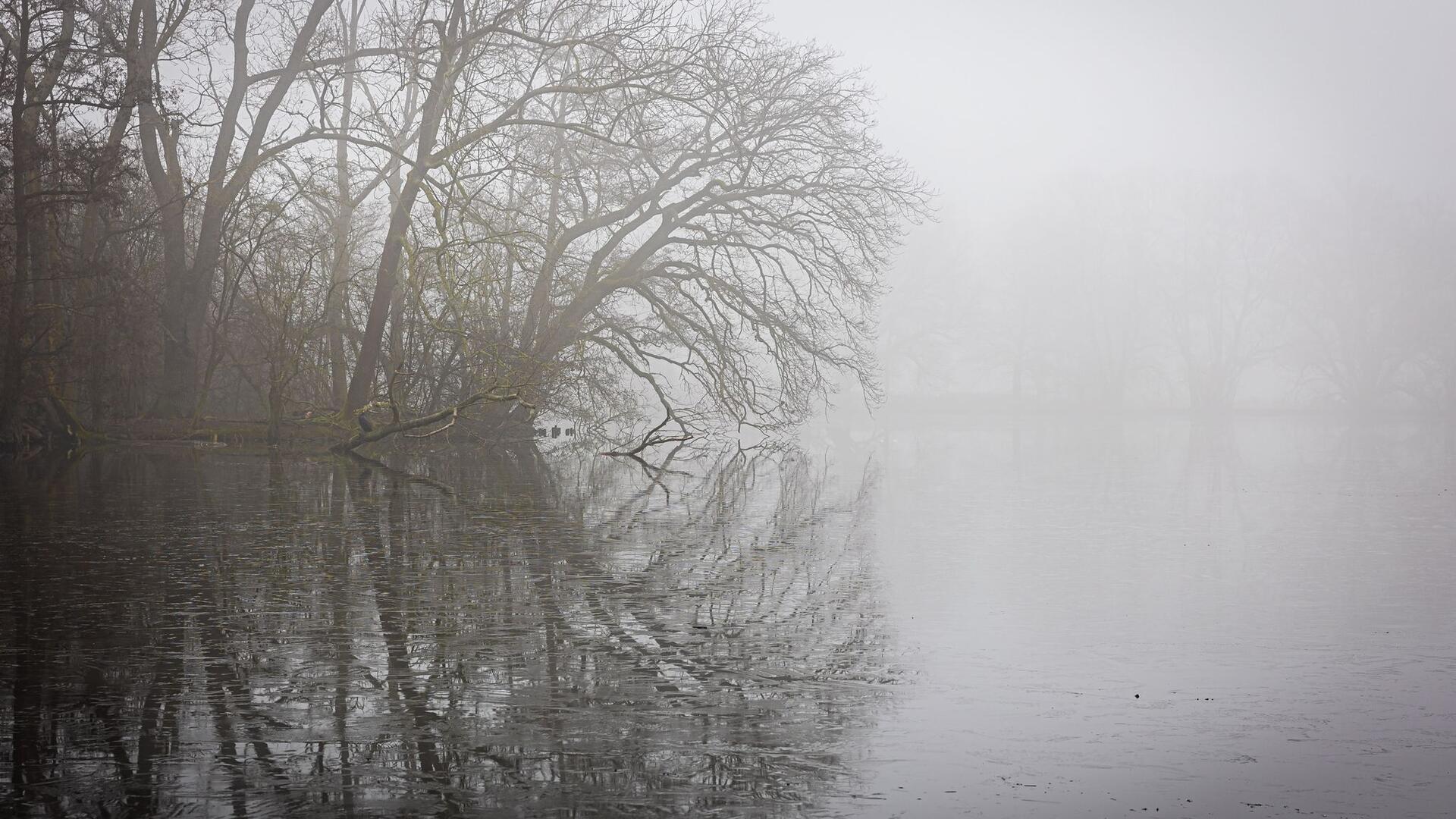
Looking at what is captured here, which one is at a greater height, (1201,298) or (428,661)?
(1201,298)

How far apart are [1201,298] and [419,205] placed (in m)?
43.2

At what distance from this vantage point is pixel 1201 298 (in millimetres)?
57375

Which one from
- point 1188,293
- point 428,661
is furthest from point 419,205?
point 1188,293

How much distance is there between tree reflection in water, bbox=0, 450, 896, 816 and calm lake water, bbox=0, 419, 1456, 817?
0.08 ft

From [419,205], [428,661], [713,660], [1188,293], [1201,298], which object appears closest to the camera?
[428,661]

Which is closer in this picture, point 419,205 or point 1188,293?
point 419,205

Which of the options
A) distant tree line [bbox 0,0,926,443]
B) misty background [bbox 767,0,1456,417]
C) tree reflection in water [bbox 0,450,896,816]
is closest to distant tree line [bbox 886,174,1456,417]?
misty background [bbox 767,0,1456,417]

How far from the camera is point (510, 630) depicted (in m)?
6.49

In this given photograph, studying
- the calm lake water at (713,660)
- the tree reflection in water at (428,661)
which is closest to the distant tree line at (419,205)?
the calm lake water at (713,660)

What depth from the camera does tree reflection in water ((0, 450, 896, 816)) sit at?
13.2 feet

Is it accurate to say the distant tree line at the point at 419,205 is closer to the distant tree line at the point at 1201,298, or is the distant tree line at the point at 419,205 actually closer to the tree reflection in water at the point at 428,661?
the tree reflection in water at the point at 428,661

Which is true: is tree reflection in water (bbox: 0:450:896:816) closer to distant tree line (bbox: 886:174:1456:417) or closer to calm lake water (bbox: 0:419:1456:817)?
calm lake water (bbox: 0:419:1456:817)

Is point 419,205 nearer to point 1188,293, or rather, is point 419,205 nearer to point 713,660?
point 713,660

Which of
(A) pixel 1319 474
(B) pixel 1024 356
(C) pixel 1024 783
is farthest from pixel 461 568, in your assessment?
(B) pixel 1024 356
